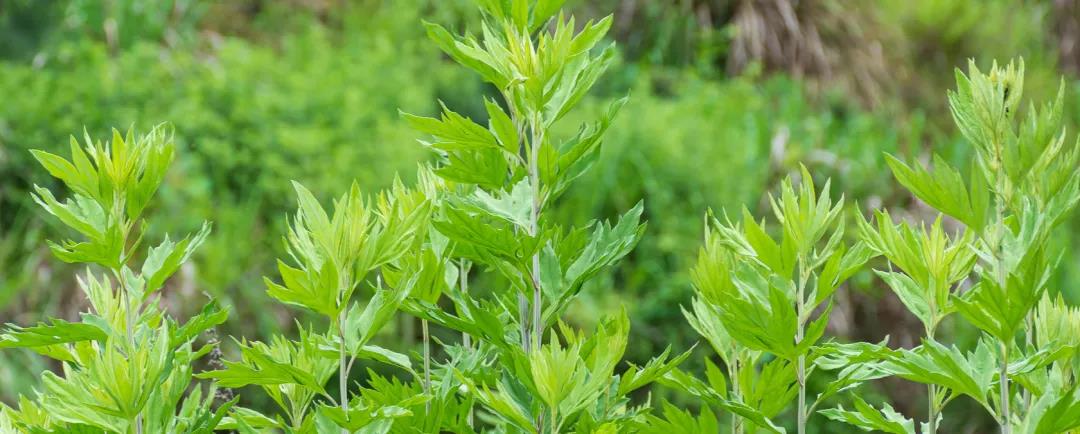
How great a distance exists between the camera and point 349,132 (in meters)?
5.01

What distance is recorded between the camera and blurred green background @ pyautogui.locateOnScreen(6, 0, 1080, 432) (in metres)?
4.67

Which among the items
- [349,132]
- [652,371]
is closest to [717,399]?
[652,371]

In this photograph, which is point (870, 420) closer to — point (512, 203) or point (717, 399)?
point (717, 399)

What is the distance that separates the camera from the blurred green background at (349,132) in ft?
15.3

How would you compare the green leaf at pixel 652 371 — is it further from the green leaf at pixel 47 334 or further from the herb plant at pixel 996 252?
the green leaf at pixel 47 334

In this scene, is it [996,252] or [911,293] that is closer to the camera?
[996,252]

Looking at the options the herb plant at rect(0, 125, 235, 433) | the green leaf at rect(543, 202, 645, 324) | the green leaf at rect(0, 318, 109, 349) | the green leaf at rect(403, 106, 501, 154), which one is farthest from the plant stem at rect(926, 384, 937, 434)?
the green leaf at rect(0, 318, 109, 349)

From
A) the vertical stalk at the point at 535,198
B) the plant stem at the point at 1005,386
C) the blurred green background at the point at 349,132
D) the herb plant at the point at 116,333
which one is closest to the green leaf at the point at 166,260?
the herb plant at the point at 116,333

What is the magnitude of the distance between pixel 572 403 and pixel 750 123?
497 cm

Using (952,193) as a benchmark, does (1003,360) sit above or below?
below

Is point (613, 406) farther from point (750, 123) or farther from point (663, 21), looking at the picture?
point (663, 21)

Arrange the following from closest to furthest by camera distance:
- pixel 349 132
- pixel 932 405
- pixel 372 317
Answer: pixel 372 317, pixel 932 405, pixel 349 132

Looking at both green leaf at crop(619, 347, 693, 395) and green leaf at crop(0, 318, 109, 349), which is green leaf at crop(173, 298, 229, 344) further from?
green leaf at crop(619, 347, 693, 395)

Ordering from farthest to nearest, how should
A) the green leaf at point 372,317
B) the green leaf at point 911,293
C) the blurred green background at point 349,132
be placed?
the blurred green background at point 349,132, the green leaf at point 911,293, the green leaf at point 372,317
